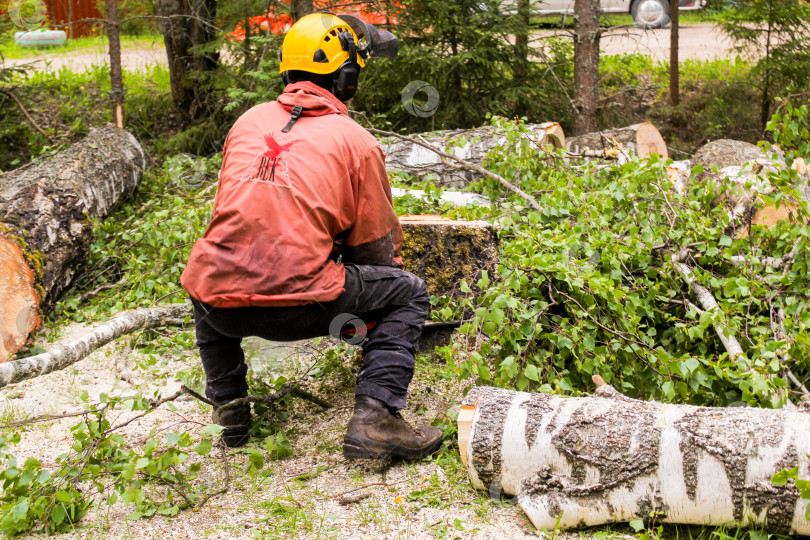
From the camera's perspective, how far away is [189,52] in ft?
28.3

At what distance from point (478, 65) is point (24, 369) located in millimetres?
5193

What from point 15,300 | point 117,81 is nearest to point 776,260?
point 15,300

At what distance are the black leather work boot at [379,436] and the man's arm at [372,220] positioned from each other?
623 mm

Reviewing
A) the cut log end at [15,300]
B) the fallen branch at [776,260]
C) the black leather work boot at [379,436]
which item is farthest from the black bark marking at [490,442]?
the cut log end at [15,300]

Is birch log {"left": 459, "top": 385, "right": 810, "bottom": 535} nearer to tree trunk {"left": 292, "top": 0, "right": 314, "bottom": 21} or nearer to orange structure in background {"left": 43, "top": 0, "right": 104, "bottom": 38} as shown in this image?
tree trunk {"left": 292, "top": 0, "right": 314, "bottom": 21}

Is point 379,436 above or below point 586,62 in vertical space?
below

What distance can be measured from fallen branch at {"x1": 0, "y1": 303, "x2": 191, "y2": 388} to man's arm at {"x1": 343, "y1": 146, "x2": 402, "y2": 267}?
5.56 feet

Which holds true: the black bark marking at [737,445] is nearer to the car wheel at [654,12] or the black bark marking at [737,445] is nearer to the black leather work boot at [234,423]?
the black leather work boot at [234,423]

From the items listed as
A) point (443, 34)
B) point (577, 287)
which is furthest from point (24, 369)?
point (443, 34)

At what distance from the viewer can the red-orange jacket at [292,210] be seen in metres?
2.81

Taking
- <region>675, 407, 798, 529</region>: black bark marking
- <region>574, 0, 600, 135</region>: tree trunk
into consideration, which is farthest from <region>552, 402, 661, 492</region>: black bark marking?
<region>574, 0, 600, 135</region>: tree trunk

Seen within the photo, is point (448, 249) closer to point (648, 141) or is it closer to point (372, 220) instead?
point (372, 220)

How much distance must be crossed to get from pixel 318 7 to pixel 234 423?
17.7 ft

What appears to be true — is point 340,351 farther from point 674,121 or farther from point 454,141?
point 674,121
